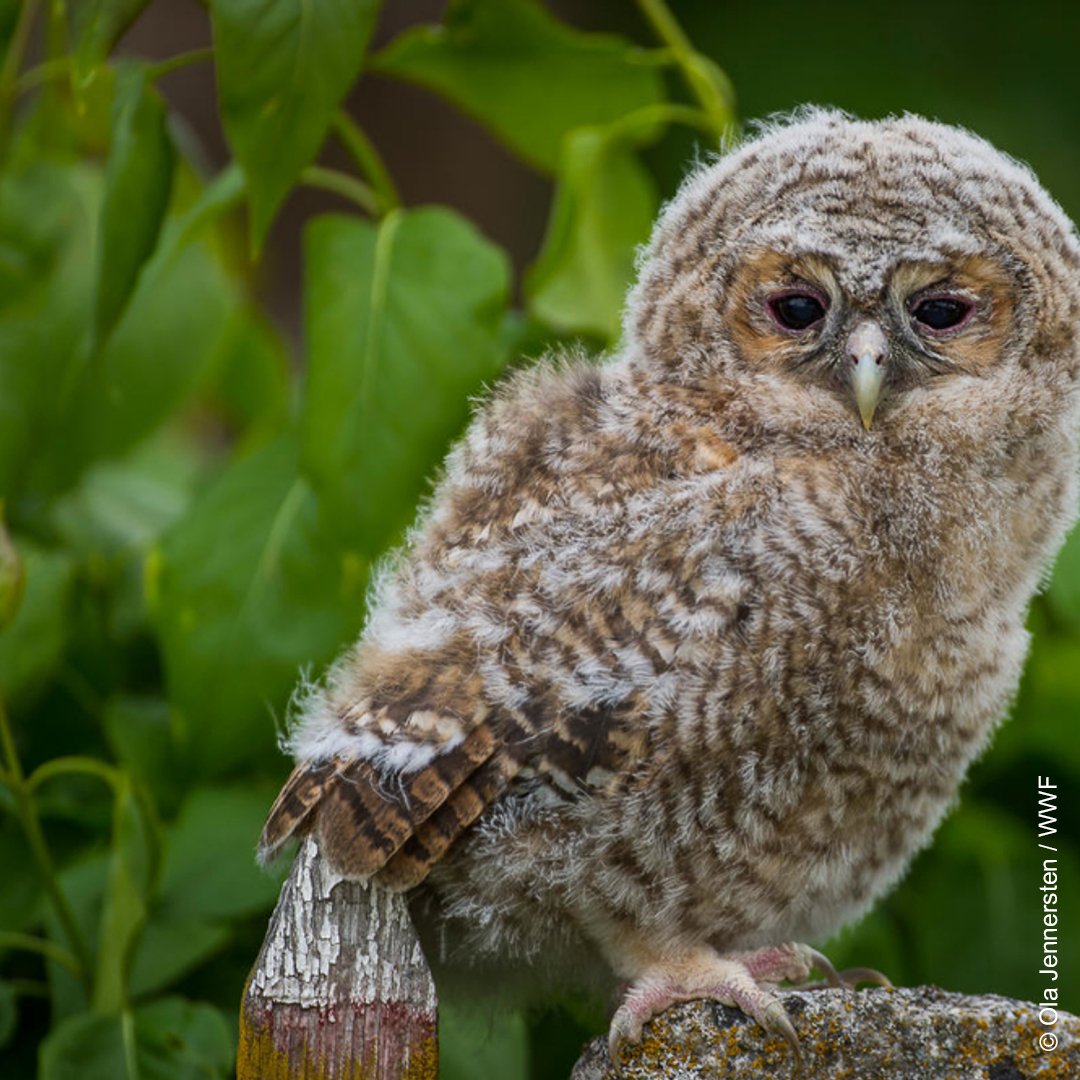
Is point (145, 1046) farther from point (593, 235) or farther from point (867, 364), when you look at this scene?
point (593, 235)

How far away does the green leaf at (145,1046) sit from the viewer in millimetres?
2209

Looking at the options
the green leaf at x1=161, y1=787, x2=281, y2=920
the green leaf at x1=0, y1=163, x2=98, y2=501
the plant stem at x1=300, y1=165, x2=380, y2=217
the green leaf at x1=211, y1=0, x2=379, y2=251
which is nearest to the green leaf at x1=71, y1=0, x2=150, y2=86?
the green leaf at x1=211, y1=0, x2=379, y2=251

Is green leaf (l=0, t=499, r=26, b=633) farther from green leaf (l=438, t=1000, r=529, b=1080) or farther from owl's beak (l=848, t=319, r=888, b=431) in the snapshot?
owl's beak (l=848, t=319, r=888, b=431)

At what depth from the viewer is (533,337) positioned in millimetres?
2717

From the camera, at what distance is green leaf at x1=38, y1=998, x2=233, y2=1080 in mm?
2209

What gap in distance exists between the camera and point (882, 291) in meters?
2.00

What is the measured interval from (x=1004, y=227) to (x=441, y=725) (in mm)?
917

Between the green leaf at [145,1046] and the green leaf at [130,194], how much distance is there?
935 mm

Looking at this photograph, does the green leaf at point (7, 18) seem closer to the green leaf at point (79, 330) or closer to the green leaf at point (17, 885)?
the green leaf at point (79, 330)

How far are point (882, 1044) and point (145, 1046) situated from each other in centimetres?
105

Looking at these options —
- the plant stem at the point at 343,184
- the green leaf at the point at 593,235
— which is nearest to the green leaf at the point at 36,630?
the plant stem at the point at 343,184

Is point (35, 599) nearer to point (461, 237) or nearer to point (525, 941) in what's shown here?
point (461, 237)

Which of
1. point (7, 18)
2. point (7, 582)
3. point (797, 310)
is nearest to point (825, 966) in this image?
point (797, 310)

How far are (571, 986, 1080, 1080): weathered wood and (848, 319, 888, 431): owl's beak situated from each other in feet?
2.13
